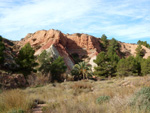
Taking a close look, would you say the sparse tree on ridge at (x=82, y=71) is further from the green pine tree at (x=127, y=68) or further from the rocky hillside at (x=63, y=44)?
the green pine tree at (x=127, y=68)

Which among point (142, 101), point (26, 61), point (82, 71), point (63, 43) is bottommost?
point (82, 71)

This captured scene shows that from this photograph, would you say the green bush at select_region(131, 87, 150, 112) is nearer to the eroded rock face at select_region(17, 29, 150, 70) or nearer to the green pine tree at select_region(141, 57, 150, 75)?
the green pine tree at select_region(141, 57, 150, 75)

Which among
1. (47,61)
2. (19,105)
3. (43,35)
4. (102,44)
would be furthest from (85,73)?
(19,105)

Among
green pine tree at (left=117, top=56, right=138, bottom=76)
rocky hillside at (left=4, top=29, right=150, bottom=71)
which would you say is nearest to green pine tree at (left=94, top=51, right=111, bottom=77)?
green pine tree at (left=117, top=56, right=138, bottom=76)

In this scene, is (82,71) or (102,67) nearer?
(102,67)

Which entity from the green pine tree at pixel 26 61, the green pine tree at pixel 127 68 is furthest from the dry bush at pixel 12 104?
the green pine tree at pixel 127 68

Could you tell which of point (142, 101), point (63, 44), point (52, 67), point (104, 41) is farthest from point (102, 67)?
point (142, 101)

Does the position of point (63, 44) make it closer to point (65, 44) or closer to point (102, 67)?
point (65, 44)

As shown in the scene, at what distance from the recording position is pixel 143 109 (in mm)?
4121

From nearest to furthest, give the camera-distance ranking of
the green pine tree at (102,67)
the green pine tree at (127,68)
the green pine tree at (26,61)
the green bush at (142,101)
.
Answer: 1. the green bush at (142,101)
2. the green pine tree at (26,61)
3. the green pine tree at (127,68)
4. the green pine tree at (102,67)

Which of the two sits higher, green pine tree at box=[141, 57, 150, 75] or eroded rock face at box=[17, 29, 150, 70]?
eroded rock face at box=[17, 29, 150, 70]

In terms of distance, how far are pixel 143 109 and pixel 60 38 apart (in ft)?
A: 204

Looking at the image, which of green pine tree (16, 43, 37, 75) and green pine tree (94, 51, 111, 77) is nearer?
green pine tree (16, 43, 37, 75)

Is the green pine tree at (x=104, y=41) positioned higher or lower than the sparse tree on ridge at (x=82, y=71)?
higher
